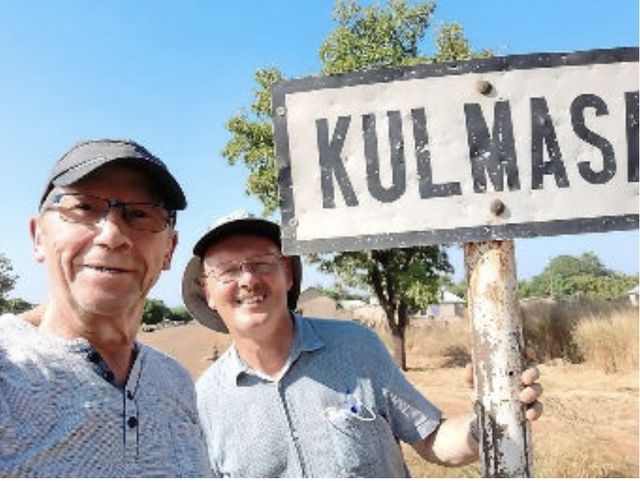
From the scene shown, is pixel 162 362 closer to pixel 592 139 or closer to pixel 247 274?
pixel 247 274

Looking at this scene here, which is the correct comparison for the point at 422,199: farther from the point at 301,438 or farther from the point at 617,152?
the point at 301,438

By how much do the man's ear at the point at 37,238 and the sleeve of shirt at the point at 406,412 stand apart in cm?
134

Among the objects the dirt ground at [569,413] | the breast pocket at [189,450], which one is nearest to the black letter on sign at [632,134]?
the breast pocket at [189,450]

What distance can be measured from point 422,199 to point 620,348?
18467 millimetres

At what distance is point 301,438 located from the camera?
2572 millimetres

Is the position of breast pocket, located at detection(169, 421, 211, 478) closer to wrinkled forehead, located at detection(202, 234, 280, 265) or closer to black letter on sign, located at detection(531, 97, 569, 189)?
wrinkled forehead, located at detection(202, 234, 280, 265)

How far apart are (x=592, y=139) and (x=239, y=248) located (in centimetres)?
152

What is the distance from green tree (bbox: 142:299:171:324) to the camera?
2427 inches

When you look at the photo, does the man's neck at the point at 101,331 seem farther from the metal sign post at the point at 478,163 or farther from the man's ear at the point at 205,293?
the man's ear at the point at 205,293

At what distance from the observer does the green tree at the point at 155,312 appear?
61.7 m

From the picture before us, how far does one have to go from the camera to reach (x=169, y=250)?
2.26 meters

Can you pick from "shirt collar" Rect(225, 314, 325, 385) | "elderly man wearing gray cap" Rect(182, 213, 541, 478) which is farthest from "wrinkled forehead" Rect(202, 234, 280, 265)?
"shirt collar" Rect(225, 314, 325, 385)

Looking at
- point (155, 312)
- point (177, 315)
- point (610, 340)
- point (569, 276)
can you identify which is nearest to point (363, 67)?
point (610, 340)

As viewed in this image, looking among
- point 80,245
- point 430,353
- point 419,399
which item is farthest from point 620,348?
point 80,245
